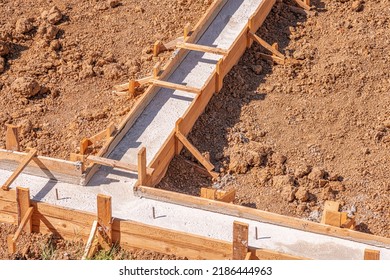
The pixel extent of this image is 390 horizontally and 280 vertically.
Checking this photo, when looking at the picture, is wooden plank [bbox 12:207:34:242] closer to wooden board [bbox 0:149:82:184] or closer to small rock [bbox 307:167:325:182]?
wooden board [bbox 0:149:82:184]

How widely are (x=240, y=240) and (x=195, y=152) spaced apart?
2455 mm

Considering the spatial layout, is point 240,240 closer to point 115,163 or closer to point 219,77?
point 115,163

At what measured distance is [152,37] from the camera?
16750 millimetres

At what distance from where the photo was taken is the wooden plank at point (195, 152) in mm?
13969

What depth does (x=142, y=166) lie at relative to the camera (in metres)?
12.9

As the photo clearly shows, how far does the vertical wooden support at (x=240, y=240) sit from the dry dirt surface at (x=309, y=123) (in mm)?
1601

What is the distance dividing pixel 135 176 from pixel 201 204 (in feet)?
3.65

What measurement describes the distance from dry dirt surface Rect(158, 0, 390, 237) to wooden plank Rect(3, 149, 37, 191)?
1.84 meters

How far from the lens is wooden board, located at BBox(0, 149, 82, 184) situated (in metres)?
13.2

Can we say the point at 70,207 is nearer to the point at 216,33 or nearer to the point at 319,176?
the point at 319,176

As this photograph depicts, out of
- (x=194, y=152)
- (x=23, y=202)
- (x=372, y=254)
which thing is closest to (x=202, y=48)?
(x=194, y=152)

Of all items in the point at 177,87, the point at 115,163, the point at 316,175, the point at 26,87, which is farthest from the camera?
the point at 26,87

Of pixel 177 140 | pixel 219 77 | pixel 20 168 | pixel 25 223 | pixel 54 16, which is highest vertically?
pixel 54 16

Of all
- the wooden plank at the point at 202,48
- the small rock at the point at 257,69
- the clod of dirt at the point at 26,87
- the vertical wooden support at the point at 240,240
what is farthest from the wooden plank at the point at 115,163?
the small rock at the point at 257,69
